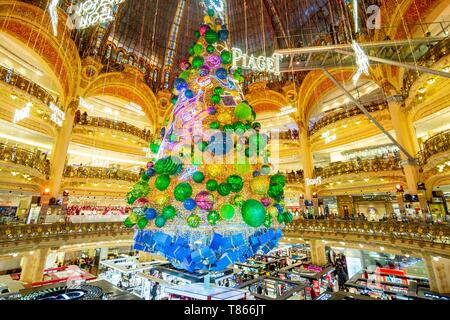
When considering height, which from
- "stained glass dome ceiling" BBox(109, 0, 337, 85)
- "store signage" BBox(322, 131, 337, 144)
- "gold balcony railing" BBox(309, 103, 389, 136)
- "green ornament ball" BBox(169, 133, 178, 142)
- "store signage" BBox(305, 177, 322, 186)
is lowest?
"green ornament ball" BBox(169, 133, 178, 142)

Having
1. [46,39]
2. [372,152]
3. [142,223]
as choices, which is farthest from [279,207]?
[372,152]

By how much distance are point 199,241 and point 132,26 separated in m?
22.2

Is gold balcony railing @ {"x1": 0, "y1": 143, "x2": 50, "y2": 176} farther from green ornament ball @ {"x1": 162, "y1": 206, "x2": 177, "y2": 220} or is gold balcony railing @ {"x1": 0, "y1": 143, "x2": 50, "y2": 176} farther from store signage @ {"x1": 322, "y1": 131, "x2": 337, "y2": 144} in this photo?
store signage @ {"x1": 322, "y1": 131, "x2": 337, "y2": 144}

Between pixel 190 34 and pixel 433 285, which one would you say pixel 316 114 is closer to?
pixel 190 34

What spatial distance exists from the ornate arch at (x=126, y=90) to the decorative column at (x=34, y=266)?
1137 cm

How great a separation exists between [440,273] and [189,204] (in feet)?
43.2

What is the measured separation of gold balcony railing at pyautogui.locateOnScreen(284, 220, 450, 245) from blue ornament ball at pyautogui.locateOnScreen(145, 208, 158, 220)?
1107 cm

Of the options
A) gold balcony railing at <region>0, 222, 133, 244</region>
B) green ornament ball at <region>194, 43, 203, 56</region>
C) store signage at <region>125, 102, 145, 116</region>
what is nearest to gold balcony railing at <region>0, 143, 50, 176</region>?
gold balcony railing at <region>0, 222, 133, 244</region>

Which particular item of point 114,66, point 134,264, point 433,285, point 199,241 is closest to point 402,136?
point 433,285

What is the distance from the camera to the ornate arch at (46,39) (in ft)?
39.7

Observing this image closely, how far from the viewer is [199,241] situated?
2791 mm

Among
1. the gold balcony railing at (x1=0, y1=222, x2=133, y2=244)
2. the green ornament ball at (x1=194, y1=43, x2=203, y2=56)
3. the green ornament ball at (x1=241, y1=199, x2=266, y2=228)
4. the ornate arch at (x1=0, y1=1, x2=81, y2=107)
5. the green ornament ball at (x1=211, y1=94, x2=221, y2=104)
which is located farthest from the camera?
the ornate arch at (x1=0, y1=1, x2=81, y2=107)

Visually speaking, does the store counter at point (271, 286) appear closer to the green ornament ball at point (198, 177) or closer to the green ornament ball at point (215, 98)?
the green ornament ball at point (198, 177)

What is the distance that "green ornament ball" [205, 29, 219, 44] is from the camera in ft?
12.9
